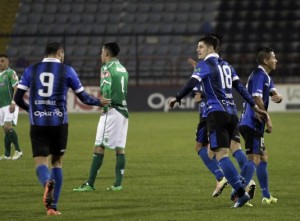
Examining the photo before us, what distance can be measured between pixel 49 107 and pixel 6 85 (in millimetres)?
8762

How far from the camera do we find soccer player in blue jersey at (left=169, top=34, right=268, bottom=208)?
34.5 ft

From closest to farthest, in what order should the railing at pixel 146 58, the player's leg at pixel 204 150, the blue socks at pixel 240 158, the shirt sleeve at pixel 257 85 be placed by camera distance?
the shirt sleeve at pixel 257 85, the blue socks at pixel 240 158, the player's leg at pixel 204 150, the railing at pixel 146 58

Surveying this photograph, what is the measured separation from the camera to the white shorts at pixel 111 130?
42.3ft

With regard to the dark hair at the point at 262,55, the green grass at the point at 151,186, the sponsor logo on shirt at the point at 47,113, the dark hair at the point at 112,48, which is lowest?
the green grass at the point at 151,186

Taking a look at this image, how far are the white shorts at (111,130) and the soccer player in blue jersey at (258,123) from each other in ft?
7.49

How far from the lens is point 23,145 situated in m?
20.9

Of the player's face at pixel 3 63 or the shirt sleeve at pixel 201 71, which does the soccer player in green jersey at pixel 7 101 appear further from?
the shirt sleeve at pixel 201 71

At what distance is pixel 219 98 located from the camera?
10.7 m

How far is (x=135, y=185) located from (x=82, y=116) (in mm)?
18795

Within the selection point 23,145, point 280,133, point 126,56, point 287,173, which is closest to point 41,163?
point 287,173

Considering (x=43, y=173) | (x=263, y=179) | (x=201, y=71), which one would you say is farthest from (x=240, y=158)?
(x=43, y=173)

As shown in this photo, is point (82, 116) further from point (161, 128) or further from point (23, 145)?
point (23, 145)

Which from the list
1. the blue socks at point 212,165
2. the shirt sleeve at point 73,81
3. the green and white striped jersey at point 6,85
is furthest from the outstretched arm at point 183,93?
the green and white striped jersey at point 6,85

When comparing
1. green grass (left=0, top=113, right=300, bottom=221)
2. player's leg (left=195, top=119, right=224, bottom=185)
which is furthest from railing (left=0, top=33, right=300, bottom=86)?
player's leg (left=195, top=119, right=224, bottom=185)
